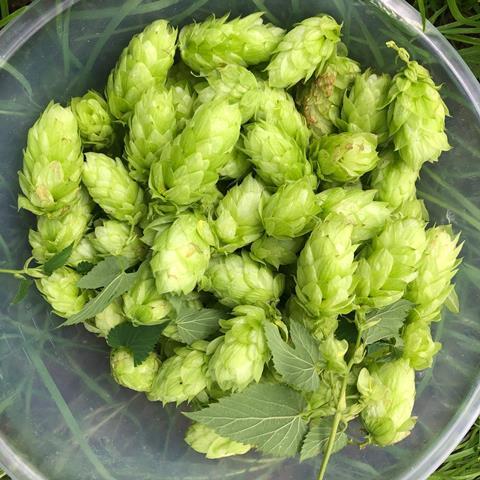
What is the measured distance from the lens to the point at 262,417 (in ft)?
3.20

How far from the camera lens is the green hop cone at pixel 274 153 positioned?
962mm

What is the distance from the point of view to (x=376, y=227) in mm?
999

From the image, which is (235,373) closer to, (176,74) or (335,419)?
(335,419)

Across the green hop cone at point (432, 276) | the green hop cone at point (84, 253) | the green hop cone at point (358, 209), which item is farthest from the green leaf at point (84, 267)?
the green hop cone at point (432, 276)

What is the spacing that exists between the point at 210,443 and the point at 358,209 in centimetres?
41

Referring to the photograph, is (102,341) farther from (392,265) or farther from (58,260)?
(392,265)

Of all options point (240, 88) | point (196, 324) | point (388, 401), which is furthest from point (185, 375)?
point (240, 88)

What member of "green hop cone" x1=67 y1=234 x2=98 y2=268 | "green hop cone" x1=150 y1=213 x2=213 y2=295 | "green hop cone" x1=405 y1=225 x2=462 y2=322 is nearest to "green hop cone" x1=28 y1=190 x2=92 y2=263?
"green hop cone" x1=67 y1=234 x2=98 y2=268

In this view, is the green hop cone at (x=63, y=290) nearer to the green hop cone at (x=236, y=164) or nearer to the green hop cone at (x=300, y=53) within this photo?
the green hop cone at (x=236, y=164)

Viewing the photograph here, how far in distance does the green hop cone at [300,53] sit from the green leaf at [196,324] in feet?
1.09

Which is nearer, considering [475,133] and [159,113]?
[159,113]

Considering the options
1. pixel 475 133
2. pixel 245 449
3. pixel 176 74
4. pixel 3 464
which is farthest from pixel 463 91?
pixel 3 464

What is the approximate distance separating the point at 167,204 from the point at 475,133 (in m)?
0.51

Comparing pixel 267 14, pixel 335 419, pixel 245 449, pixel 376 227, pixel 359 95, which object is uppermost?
pixel 267 14
